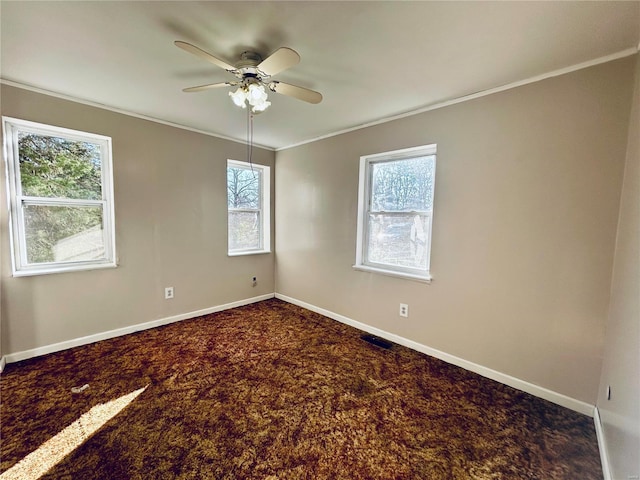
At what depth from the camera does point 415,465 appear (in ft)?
4.68

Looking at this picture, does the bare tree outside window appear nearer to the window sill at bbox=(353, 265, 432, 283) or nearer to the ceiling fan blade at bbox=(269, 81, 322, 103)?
the window sill at bbox=(353, 265, 432, 283)

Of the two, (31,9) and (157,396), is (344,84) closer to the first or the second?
(31,9)

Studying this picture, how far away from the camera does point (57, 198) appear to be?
Answer: 2494 mm

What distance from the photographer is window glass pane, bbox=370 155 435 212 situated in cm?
264

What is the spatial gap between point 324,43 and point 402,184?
1.61m

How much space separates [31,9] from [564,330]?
380 centimetres

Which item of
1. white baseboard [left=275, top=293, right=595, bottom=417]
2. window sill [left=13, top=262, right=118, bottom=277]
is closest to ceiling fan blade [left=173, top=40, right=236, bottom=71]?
window sill [left=13, top=262, right=118, bottom=277]

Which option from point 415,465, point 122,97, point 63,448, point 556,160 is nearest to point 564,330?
point 556,160

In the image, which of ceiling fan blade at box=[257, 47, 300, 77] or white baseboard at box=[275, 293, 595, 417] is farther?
white baseboard at box=[275, 293, 595, 417]

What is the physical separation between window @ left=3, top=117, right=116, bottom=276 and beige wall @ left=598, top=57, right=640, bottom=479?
12.9 ft

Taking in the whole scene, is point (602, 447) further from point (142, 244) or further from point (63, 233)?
point (63, 233)

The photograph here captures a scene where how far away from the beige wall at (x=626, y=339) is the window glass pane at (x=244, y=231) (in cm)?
381

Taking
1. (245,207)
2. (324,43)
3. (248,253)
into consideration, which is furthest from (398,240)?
(245,207)

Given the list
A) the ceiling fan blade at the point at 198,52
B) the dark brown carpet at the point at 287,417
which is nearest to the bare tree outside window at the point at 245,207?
the dark brown carpet at the point at 287,417
